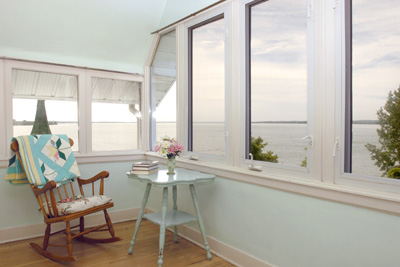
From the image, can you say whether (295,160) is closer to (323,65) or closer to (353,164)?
(353,164)

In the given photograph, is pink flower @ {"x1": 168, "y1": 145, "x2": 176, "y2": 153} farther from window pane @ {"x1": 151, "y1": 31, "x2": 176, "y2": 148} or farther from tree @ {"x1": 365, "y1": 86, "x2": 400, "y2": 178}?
tree @ {"x1": 365, "y1": 86, "x2": 400, "y2": 178}

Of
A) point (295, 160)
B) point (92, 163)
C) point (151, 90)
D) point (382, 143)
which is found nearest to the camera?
point (382, 143)

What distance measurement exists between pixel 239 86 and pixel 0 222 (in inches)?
104

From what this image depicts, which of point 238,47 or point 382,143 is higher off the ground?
point 238,47

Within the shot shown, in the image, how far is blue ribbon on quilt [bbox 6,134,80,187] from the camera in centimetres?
276

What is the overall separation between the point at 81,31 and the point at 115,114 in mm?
1014

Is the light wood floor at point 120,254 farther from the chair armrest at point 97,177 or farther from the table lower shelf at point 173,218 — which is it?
the chair armrest at point 97,177

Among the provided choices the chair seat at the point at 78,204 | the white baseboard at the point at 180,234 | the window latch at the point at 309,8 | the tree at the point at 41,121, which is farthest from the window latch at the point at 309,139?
the tree at the point at 41,121

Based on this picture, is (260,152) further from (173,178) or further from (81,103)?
(81,103)

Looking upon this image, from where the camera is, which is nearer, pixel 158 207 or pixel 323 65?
pixel 323 65

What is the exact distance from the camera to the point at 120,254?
107 inches

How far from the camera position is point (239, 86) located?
2.56m

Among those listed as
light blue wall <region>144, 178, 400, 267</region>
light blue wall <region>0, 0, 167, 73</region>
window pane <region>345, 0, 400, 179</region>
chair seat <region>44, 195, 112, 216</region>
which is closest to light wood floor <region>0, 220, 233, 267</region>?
light blue wall <region>144, 178, 400, 267</region>

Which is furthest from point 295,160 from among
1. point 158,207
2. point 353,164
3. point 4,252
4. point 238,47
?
point 4,252
